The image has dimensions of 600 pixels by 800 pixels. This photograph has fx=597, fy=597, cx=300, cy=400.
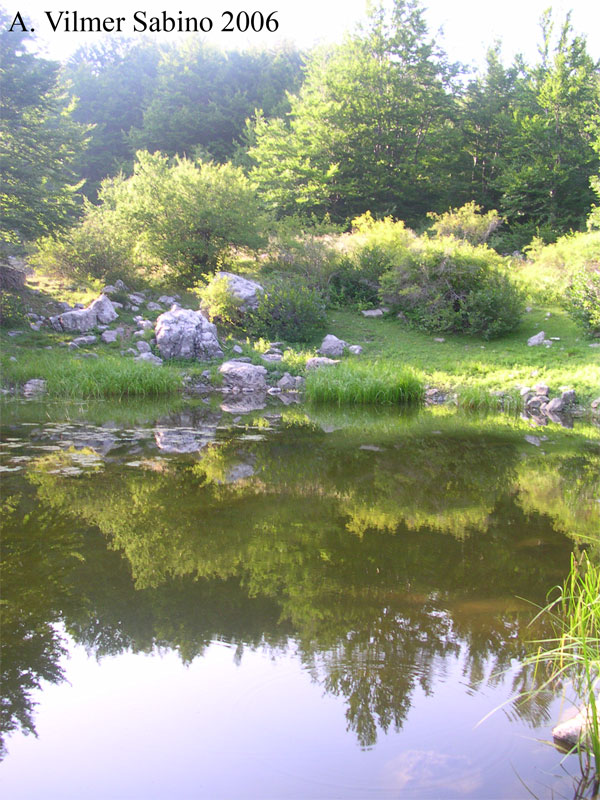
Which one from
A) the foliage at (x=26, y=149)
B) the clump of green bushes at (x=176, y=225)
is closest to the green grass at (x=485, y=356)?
the clump of green bushes at (x=176, y=225)

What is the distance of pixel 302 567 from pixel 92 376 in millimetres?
10472

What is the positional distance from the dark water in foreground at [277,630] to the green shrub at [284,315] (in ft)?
38.6

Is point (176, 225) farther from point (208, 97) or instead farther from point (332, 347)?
point (208, 97)

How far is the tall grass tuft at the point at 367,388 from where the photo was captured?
1329cm

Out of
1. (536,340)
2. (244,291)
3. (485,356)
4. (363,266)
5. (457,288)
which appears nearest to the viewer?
(485,356)

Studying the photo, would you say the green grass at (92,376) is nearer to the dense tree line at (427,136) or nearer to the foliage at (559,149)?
the dense tree line at (427,136)

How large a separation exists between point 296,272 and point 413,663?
2011 cm

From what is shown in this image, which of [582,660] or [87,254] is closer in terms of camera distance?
[582,660]

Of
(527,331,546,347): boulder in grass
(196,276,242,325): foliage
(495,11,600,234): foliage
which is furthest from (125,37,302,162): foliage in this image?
(527,331,546,347): boulder in grass

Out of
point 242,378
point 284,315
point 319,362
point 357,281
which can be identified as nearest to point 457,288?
point 357,281

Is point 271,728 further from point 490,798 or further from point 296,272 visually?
point 296,272

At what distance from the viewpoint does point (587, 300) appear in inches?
651

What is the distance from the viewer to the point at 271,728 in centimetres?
250

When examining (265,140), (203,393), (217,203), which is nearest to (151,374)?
(203,393)
